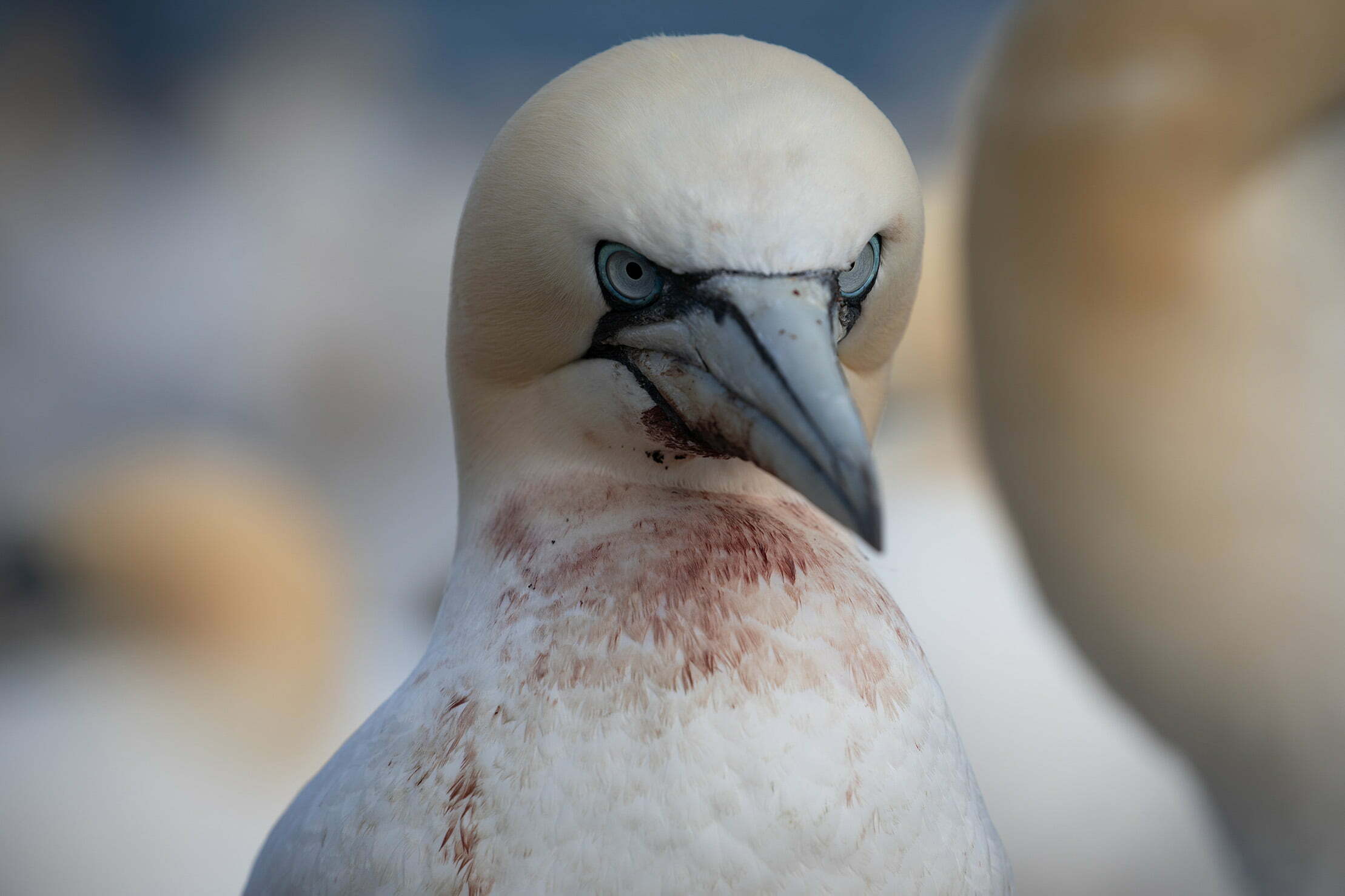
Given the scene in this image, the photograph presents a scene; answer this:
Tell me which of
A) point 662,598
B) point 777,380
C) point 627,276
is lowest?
point 662,598

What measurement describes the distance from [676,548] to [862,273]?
1.02 feet

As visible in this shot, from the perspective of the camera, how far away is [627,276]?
93 cm

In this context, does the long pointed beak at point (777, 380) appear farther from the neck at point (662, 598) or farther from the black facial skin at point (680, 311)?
the neck at point (662, 598)

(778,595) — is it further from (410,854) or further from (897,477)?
(897,477)

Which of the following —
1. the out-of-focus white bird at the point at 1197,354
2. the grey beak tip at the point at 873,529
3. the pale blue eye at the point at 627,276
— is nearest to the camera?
the grey beak tip at the point at 873,529

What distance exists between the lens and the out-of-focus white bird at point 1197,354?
2701 millimetres

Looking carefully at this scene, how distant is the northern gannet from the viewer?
2.80 ft

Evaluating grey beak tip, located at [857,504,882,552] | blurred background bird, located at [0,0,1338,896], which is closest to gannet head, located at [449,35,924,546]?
grey beak tip, located at [857,504,882,552]

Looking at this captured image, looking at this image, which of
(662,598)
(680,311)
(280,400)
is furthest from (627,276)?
(280,400)

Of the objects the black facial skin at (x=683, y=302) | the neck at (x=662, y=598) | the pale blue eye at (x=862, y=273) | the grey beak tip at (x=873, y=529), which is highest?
the pale blue eye at (x=862, y=273)

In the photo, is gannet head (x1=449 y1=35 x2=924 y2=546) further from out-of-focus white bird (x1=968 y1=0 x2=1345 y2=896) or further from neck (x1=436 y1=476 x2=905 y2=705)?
out-of-focus white bird (x1=968 y1=0 x2=1345 y2=896)

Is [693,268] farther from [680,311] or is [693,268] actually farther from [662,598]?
[662,598]

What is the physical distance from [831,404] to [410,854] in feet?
1.86

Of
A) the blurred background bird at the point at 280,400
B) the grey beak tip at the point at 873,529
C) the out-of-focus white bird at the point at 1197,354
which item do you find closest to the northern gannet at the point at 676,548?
the grey beak tip at the point at 873,529
